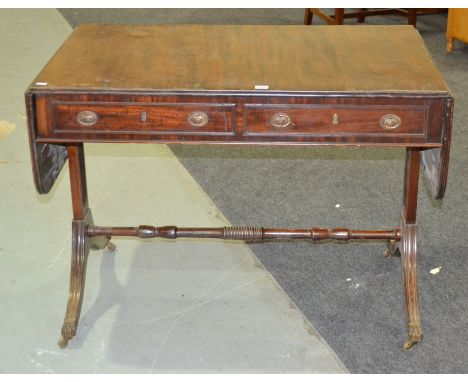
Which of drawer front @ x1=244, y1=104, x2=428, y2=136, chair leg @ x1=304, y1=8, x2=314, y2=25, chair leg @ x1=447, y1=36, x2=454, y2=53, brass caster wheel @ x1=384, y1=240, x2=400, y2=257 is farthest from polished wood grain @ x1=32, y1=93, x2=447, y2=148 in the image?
chair leg @ x1=304, y1=8, x2=314, y2=25

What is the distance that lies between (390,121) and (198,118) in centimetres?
56

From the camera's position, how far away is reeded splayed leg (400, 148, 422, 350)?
2705 mm

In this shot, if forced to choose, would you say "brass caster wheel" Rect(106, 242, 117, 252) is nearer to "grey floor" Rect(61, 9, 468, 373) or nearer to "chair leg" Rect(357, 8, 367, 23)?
"grey floor" Rect(61, 9, 468, 373)

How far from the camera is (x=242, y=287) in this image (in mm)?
3039

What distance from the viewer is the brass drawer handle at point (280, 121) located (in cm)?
233

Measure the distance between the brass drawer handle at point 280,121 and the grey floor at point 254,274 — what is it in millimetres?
805

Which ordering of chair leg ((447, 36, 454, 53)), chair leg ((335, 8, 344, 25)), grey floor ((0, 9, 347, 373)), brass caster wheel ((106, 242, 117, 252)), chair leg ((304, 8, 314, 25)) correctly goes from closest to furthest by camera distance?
1. grey floor ((0, 9, 347, 373))
2. brass caster wheel ((106, 242, 117, 252))
3. chair leg ((447, 36, 454, 53))
4. chair leg ((335, 8, 344, 25))
5. chair leg ((304, 8, 314, 25))

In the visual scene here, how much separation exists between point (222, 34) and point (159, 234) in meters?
0.75

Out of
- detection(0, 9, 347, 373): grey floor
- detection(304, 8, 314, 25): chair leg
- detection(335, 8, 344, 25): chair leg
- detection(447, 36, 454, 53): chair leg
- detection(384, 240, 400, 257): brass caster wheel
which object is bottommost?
detection(0, 9, 347, 373): grey floor

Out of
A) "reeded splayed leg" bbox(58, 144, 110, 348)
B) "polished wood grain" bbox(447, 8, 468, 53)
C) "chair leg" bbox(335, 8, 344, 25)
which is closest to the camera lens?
"reeded splayed leg" bbox(58, 144, 110, 348)

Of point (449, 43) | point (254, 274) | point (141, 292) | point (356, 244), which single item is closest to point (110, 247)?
point (141, 292)

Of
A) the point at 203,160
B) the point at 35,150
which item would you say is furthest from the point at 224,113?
the point at 203,160

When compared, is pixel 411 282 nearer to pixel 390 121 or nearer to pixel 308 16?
pixel 390 121

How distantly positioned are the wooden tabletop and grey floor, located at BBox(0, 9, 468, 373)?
2.99 ft
